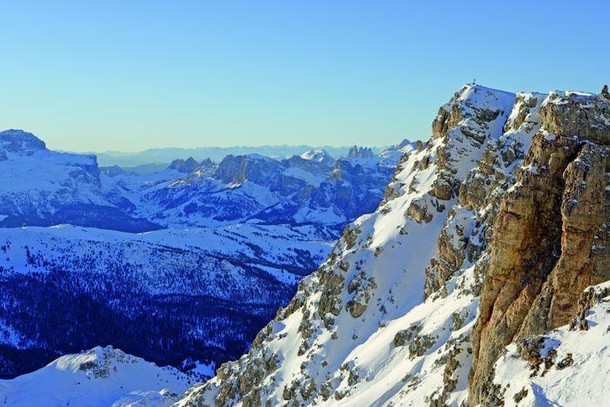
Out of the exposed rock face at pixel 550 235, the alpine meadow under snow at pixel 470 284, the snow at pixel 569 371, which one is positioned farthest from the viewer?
the exposed rock face at pixel 550 235

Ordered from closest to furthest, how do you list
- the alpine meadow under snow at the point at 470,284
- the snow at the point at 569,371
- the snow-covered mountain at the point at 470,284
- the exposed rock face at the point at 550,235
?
the snow at the point at 569,371, the alpine meadow under snow at the point at 470,284, the snow-covered mountain at the point at 470,284, the exposed rock face at the point at 550,235

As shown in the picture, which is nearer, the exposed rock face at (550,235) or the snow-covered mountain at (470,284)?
the snow-covered mountain at (470,284)

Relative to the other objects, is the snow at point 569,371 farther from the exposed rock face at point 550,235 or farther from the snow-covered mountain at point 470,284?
the exposed rock face at point 550,235

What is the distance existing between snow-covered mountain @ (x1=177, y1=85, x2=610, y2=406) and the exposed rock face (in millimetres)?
108

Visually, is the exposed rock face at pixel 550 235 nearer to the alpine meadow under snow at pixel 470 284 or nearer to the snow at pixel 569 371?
the alpine meadow under snow at pixel 470 284

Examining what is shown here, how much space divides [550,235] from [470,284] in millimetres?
29249

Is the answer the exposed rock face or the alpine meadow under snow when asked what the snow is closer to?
the alpine meadow under snow

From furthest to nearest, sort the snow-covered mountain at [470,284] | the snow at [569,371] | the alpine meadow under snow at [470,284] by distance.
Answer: the snow-covered mountain at [470,284], the alpine meadow under snow at [470,284], the snow at [569,371]

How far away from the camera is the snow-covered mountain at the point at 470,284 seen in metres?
45.2

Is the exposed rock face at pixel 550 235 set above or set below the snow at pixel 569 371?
above

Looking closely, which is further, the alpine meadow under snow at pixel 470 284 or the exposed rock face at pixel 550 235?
the exposed rock face at pixel 550 235

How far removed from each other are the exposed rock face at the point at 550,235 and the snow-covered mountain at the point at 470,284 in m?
0.11

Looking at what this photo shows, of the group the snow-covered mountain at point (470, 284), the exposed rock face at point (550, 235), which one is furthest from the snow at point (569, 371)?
the exposed rock face at point (550, 235)

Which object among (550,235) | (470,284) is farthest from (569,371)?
(470,284)
